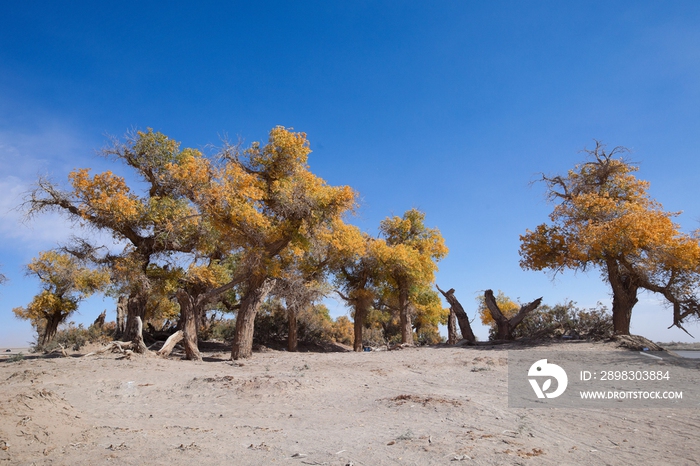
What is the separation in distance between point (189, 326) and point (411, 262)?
1142 cm

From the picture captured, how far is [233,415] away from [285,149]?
983cm

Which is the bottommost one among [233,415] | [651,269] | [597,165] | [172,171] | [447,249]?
[233,415]

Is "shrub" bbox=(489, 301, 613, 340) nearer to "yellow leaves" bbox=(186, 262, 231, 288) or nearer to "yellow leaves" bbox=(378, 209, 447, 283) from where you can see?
"yellow leaves" bbox=(378, 209, 447, 283)

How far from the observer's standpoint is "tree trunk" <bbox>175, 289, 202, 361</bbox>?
14.8 m

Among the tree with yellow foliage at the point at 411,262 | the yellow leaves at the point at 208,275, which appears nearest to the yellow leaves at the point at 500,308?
the tree with yellow foliage at the point at 411,262

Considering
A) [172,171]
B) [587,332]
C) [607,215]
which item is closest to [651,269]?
[607,215]

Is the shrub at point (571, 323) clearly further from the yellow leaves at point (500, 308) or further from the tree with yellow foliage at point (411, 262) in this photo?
the yellow leaves at point (500, 308)

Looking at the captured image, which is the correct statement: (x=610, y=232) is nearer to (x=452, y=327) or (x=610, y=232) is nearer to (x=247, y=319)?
(x=452, y=327)

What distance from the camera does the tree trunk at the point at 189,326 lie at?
1475 cm

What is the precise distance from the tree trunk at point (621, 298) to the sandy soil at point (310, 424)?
32.6 ft

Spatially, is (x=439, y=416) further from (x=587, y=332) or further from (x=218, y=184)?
(x=587, y=332)

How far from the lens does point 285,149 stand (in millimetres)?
14438

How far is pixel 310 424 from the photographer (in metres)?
5.95

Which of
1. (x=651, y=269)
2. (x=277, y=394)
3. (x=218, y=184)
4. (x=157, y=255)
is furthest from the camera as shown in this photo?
(x=157, y=255)
